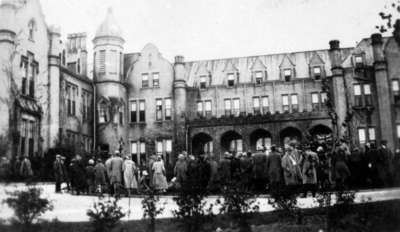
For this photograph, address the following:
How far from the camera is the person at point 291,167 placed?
53.4ft

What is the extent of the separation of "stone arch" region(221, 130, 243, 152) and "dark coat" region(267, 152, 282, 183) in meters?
21.4

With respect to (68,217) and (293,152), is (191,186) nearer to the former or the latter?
(68,217)

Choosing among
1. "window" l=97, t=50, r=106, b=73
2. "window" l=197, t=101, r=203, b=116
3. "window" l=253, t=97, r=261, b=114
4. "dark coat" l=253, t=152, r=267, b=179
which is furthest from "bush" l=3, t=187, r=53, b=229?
Result: "window" l=253, t=97, r=261, b=114

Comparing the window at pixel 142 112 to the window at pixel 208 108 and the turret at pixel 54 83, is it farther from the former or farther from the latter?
the turret at pixel 54 83

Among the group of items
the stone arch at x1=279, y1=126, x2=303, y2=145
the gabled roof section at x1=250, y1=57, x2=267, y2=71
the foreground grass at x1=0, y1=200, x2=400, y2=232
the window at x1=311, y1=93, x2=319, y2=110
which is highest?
the gabled roof section at x1=250, y1=57, x2=267, y2=71

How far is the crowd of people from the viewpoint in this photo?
654 inches

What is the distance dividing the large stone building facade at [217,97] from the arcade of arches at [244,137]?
9 centimetres

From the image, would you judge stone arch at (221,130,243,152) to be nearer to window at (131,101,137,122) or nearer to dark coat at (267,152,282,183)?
window at (131,101,137,122)

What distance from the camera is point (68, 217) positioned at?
1284 cm

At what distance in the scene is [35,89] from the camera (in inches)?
A: 1129

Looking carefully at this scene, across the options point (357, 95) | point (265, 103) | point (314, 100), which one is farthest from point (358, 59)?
point (265, 103)

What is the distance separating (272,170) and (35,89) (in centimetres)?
1797

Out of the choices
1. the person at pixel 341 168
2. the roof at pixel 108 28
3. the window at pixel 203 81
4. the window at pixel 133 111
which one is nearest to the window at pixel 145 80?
the window at pixel 133 111

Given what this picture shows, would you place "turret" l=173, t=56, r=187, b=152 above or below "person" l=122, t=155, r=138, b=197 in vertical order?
above
